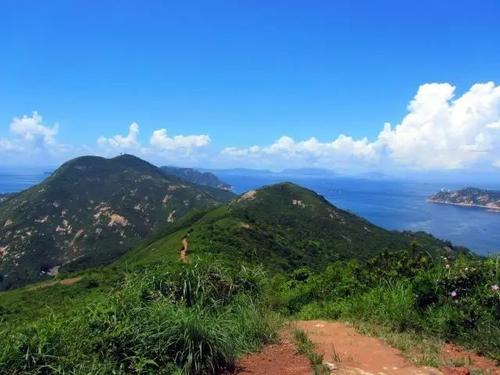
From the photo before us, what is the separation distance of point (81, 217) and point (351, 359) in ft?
507

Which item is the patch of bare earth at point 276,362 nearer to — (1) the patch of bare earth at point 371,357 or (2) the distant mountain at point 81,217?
(1) the patch of bare earth at point 371,357

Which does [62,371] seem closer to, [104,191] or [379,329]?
[379,329]

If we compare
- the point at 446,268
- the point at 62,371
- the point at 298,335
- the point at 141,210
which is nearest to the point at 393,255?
the point at 446,268

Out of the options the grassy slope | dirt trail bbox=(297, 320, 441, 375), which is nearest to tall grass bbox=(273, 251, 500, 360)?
dirt trail bbox=(297, 320, 441, 375)

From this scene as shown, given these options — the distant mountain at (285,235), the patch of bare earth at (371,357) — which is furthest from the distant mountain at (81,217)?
the patch of bare earth at (371,357)

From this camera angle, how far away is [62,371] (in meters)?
4.90

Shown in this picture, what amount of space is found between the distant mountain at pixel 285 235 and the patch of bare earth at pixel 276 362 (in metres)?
31.2

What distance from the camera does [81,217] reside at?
15062cm

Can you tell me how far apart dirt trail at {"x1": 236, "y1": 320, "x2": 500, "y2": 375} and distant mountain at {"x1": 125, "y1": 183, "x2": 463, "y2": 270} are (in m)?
31.0

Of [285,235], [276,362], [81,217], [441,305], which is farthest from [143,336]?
[81,217]

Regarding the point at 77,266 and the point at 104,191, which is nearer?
the point at 77,266

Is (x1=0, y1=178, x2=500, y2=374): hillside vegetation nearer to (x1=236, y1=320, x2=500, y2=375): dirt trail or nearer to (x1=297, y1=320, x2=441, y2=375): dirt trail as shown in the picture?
(x1=236, y1=320, x2=500, y2=375): dirt trail

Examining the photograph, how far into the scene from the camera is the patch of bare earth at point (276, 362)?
5707 mm

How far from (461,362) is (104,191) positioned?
17964 centimetres
